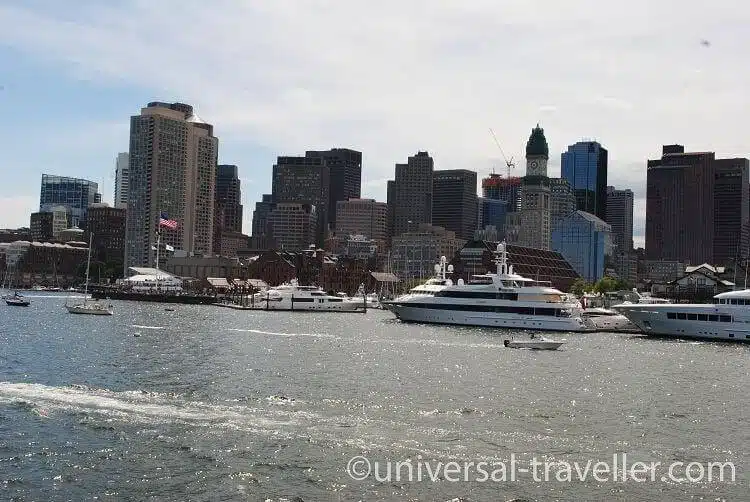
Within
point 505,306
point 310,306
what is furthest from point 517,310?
point 310,306

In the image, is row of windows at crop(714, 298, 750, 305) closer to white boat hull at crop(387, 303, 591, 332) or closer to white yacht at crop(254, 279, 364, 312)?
Answer: white boat hull at crop(387, 303, 591, 332)

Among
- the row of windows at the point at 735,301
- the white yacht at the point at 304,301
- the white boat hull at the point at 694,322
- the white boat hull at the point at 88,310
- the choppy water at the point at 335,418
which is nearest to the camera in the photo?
the choppy water at the point at 335,418

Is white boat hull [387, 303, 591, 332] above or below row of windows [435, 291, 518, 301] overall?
below

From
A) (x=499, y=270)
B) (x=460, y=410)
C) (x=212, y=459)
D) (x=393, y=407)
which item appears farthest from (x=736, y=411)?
(x=499, y=270)

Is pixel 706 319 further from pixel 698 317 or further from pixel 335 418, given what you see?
pixel 335 418

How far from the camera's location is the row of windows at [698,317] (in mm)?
112250

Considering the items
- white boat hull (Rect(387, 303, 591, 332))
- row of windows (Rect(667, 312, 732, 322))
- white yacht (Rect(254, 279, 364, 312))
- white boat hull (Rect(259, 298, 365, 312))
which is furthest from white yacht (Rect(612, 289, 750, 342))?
white yacht (Rect(254, 279, 364, 312))

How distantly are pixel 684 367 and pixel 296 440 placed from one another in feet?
161

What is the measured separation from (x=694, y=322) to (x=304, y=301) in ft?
285

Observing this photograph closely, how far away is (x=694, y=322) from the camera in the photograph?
115000 millimetres

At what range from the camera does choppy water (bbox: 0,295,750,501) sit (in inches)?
1373

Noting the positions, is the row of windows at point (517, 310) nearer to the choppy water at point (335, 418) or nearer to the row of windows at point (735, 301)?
the row of windows at point (735, 301)

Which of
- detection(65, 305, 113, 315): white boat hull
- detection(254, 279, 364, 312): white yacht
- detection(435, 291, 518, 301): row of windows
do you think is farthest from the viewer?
detection(254, 279, 364, 312): white yacht

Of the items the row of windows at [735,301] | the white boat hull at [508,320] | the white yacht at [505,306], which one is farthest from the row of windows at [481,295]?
the row of windows at [735,301]
